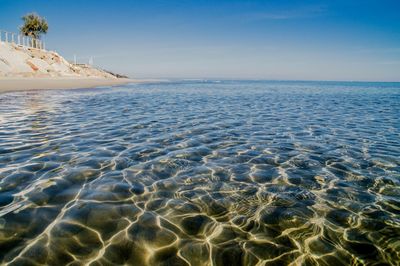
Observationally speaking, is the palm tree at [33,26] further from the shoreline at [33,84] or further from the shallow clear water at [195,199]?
the shallow clear water at [195,199]

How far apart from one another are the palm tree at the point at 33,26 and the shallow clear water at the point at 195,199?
6684cm

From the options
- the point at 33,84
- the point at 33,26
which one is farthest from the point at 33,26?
the point at 33,84

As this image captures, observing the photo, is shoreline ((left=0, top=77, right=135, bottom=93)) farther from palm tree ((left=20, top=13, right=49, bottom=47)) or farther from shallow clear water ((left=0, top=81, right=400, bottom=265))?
palm tree ((left=20, top=13, right=49, bottom=47))

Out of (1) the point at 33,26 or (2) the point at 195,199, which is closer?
(2) the point at 195,199

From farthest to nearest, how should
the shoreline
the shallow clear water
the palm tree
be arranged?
the palm tree < the shoreline < the shallow clear water

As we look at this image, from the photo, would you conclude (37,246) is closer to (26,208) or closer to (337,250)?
(26,208)

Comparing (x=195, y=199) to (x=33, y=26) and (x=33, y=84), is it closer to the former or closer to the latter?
(x=33, y=84)

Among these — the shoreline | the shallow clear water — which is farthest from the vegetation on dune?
the shallow clear water

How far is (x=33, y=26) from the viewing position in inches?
2420

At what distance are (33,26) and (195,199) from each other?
7332 cm

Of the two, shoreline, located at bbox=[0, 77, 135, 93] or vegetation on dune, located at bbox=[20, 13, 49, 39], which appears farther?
vegetation on dune, located at bbox=[20, 13, 49, 39]

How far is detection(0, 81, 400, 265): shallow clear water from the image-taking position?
309 cm

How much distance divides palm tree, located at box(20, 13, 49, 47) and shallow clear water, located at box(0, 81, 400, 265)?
219 feet

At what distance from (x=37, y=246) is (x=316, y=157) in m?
5.81
